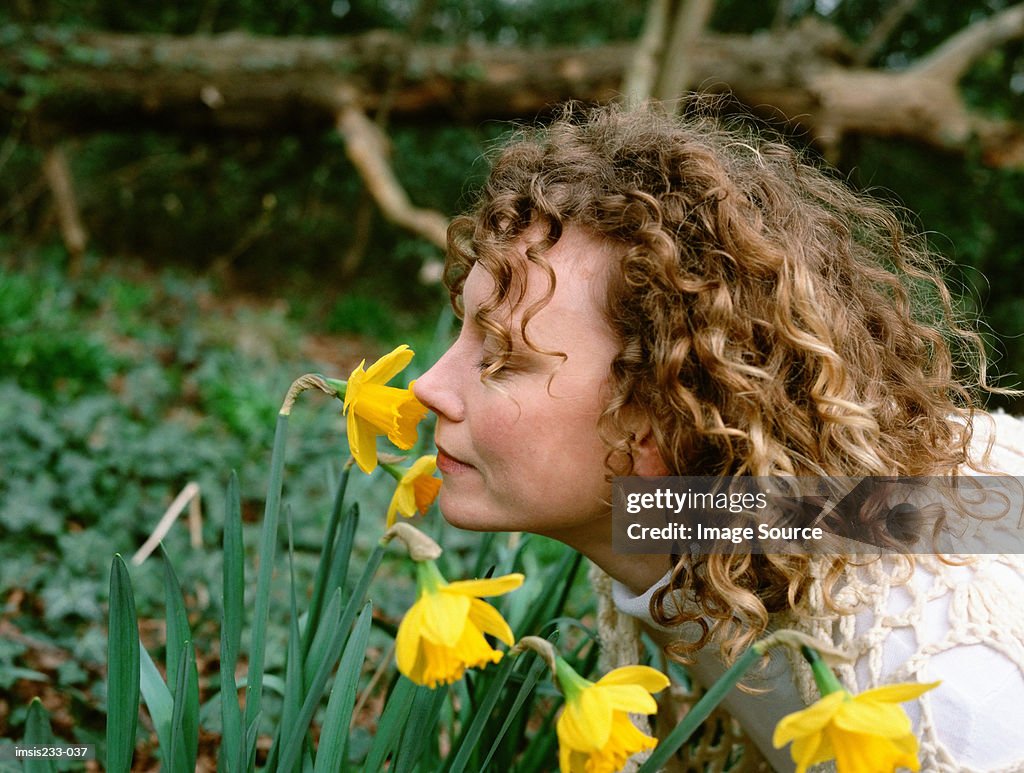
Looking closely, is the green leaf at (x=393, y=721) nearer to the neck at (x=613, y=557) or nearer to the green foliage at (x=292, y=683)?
the green foliage at (x=292, y=683)

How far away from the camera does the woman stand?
0.95m

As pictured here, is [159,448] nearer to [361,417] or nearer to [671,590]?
[361,417]

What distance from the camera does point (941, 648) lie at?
3.02 feet

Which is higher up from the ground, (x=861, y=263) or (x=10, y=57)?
(x=10, y=57)

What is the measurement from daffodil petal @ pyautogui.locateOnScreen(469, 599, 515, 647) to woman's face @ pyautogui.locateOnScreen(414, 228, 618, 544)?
0.27m

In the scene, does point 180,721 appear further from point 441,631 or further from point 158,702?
point 441,631

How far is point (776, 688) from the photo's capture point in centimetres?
108

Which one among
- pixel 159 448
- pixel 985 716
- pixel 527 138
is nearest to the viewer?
pixel 985 716

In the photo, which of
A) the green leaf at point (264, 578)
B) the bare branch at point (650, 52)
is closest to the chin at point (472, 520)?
the green leaf at point (264, 578)

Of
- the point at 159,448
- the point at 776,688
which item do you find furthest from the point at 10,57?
the point at 776,688

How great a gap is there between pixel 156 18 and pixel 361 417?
293 inches

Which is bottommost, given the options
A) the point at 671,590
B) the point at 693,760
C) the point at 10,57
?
the point at 693,760

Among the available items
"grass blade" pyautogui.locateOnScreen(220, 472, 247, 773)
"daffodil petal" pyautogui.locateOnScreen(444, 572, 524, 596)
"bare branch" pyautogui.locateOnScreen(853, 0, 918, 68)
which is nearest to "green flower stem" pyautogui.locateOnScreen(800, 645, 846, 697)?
"daffodil petal" pyautogui.locateOnScreen(444, 572, 524, 596)

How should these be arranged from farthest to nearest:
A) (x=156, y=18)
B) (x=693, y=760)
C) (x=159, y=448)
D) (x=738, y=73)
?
(x=156, y=18)
(x=738, y=73)
(x=159, y=448)
(x=693, y=760)
